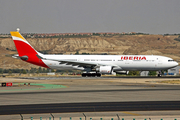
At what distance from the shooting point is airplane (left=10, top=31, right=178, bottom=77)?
226 ft

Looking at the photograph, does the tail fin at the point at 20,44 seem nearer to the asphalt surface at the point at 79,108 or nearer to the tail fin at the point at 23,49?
the tail fin at the point at 23,49

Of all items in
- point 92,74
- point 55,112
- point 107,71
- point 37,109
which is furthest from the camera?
point 92,74

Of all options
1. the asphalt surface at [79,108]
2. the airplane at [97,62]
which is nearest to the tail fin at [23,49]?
the airplane at [97,62]

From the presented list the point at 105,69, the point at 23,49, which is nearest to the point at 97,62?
the point at 105,69

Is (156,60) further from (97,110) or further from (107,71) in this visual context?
(97,110)

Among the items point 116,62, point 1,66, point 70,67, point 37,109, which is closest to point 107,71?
point 116,62

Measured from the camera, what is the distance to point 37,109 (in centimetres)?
2095

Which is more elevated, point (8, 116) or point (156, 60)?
point (156, 60)

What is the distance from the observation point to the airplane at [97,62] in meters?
68.8

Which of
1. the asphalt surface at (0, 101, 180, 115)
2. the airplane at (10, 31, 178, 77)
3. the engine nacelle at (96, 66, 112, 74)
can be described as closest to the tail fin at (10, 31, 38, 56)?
the airplane at (10, 31, 178, 77)

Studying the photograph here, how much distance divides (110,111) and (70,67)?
51.1m

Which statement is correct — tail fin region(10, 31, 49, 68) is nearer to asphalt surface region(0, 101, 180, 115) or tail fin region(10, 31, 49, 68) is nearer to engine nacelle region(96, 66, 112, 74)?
engine nacelle region(96, 66, 112, 74)

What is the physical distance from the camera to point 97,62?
69.8m

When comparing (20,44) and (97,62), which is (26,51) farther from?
(97,62)
